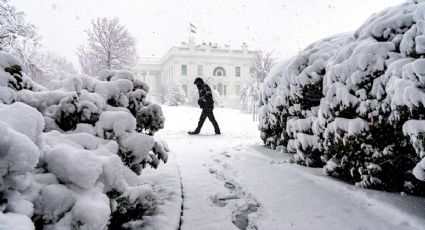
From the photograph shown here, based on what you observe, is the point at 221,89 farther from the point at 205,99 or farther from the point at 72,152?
the point at 72,152

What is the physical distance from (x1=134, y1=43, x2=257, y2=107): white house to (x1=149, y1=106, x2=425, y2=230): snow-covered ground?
4849 centimetres

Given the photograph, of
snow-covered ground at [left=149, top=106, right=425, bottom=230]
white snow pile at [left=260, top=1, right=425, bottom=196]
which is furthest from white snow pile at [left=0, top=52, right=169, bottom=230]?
white snow pile at [left=260, top=1, right=425, bottom=196]

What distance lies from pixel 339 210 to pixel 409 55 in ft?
4.96

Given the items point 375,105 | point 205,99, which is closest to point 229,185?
point 375,105

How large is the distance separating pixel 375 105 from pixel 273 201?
1.39m

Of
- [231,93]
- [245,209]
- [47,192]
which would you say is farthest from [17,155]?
[231,93]

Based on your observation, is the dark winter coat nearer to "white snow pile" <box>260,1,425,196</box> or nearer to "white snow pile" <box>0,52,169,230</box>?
"white snow pile" <box>260,1,425,196</box>

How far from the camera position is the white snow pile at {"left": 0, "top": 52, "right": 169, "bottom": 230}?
1.36 m

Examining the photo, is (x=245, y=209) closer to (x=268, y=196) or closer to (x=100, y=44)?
(x=268, y=196)

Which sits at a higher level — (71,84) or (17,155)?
(71,84)

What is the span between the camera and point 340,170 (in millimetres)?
3367

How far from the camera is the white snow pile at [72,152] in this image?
1364 mm

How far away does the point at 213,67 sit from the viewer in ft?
183

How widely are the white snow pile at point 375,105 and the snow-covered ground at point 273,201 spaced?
0.78 feet
